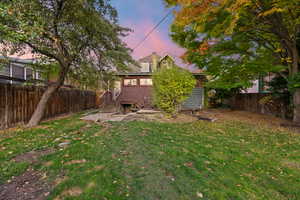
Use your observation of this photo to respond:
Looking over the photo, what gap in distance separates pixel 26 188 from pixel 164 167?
221 cm

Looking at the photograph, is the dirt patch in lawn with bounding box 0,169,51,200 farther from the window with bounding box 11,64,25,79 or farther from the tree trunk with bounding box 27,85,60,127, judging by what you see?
the window with bounding box 11,64,25,79

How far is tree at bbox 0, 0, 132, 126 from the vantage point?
451cm

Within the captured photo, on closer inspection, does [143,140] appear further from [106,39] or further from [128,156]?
[106,39]

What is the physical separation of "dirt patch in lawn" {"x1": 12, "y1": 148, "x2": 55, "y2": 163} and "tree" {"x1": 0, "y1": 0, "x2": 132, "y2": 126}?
327 cm

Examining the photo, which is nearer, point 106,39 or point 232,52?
point 106,39

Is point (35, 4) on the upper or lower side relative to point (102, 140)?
upper

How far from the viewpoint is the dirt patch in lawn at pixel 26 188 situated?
1.97m

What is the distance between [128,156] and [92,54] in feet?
21.6

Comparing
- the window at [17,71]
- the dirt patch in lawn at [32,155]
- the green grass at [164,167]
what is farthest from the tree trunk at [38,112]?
the window at [17,71]

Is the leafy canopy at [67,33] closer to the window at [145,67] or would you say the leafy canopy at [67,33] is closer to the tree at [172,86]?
the tree at [172,86]

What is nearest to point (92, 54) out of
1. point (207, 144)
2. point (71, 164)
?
point (71, 164)

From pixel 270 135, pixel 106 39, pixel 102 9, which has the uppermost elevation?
pixel 102 9

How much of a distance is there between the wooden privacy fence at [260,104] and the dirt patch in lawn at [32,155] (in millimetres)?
12016

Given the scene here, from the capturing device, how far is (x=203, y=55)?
26.6 feet
